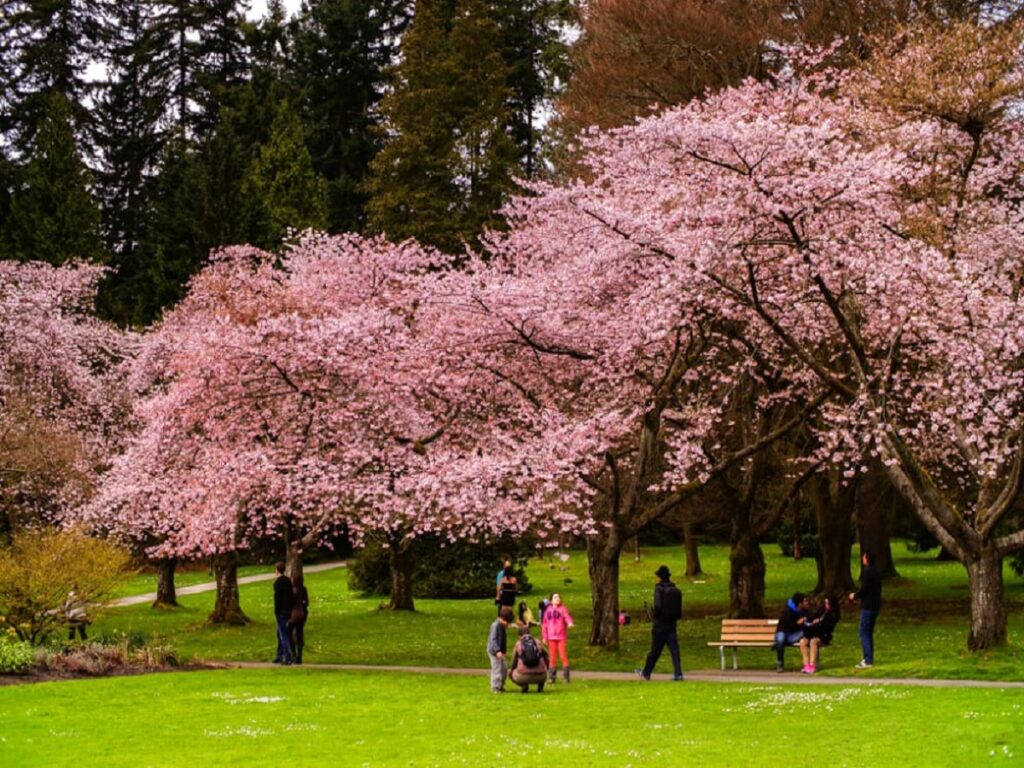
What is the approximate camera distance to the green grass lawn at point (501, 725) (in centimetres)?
1370

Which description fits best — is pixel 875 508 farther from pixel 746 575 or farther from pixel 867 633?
pixel 867 633

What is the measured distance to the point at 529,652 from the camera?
19.7m

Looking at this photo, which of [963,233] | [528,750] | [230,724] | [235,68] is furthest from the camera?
[235,68]

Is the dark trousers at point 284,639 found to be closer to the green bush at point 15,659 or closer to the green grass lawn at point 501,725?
the green grass lawn at point 501,725

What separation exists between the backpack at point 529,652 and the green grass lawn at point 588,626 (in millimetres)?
3667

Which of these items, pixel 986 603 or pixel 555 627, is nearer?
pixel 555 627

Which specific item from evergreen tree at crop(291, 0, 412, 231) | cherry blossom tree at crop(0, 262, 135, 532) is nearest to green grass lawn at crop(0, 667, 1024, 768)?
cherry blossom tree at crop(0, 262, 135, 532)

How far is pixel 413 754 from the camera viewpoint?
14.2 m

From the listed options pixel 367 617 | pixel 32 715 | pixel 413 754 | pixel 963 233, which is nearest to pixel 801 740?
pixel 413 754

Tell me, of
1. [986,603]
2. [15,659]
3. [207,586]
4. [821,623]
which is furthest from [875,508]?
[207,586]

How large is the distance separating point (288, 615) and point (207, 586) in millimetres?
28039

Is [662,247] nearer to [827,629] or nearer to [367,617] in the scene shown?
[827,629]

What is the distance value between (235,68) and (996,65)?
6057 cm

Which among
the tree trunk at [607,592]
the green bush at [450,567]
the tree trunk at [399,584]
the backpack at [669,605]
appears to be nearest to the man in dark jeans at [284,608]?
the tree trunk at [607,592]
